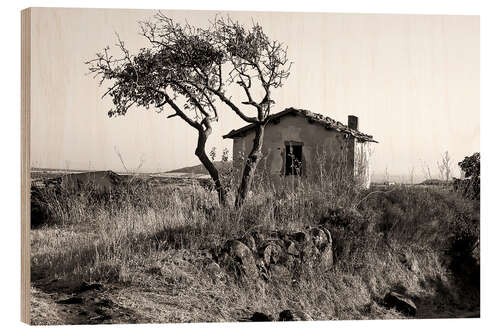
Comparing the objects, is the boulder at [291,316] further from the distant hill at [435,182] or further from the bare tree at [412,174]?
the distant hill at [435,182]

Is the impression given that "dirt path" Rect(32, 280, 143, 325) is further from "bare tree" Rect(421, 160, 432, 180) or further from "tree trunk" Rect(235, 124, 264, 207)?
"bare tree" Rect(421, 160, 432, 180)

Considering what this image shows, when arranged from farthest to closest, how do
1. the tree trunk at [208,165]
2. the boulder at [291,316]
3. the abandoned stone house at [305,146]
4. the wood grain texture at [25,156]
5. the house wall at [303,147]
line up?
the house wall at [303,147], the abandoned stone house at [305,146], the tree trunk at [208,165], the boulder at [291,316], the wood grain texture at [25,156]

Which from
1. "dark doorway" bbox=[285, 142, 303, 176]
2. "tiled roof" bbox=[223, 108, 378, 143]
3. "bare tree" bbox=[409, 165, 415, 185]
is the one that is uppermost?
"tiled roof" bbox=[223, 108, 378, 143]

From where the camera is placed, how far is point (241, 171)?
8.70m

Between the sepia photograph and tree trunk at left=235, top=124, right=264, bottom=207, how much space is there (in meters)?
0.02

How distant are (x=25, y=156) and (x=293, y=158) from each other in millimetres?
3601

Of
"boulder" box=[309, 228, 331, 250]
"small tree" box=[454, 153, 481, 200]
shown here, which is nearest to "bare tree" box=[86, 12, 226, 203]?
"boulder" box=[309, 228, 331, 250]

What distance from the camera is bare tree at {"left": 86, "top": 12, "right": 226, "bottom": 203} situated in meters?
7.55

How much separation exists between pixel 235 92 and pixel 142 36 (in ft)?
4.69

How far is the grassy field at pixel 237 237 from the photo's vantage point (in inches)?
275

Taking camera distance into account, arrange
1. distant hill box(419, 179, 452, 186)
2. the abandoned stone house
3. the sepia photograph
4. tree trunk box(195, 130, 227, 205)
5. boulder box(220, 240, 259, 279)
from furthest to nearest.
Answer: the abandoned stone house → distant hill box(419, 179, 452, 186) → tree trunk box(195, 130, 227, 205) → boulder box(220, 240, 259, 279) → the sepia photograph

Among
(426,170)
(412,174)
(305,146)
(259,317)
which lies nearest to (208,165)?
(259,317)

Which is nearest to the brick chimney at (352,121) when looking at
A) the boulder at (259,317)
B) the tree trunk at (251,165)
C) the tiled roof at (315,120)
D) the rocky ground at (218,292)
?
the tiled roof at (315,120)

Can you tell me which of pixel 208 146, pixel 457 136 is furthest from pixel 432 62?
pixel 208 146
